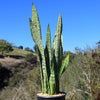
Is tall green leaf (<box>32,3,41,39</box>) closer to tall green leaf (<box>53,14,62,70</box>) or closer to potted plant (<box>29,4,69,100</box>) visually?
potted plant (<box>29,4,69,100</box>)

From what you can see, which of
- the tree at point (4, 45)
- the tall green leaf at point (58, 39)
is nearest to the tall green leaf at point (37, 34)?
the tall green leaf at point (58, 39)

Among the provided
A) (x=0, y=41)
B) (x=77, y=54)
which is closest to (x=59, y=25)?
(x=77, y=54)

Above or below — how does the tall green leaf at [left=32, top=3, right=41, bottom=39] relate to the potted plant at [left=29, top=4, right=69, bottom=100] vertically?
above

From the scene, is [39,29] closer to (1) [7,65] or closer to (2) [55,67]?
(2) [55,67]

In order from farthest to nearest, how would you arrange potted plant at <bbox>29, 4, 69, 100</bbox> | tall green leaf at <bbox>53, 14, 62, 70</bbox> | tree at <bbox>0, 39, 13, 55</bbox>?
tree at <bbox>0, 39, 13, 55</bbox> → tall green leaf at <bbox>53, 14, 62, 70</bbox> → potted plant at <bbox>29, 4, 69, 100</bbox>

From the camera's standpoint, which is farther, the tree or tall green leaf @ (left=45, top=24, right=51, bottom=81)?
the tree

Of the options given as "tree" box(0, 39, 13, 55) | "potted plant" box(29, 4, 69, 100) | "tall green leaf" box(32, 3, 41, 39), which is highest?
"tree" box(0, 39, 13, 55)

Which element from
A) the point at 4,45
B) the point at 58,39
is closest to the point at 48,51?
the point at 58,39

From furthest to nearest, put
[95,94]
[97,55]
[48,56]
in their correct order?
[97,55] → [95,94] → [48,56]

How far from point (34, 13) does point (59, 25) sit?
1.46ft

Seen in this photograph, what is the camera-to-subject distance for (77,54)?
20.8 feet

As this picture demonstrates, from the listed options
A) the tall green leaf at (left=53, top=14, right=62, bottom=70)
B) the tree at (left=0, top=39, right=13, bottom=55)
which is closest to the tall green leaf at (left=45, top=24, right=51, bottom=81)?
the tall green leaf at (left=53, top=14, right=62, bottom=70)

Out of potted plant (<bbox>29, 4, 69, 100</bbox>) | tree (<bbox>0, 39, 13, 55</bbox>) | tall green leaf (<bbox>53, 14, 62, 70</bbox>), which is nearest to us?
potted plant (<bbox>29, 4, 69, 100</bbox>)

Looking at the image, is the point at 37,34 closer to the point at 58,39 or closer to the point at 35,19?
the point at 35,19
